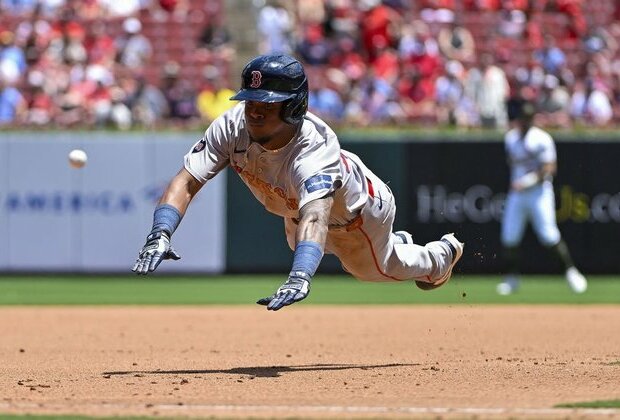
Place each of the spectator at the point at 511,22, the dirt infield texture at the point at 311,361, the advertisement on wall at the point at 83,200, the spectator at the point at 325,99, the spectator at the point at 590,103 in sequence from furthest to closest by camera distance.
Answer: the spectator at the point at 511,22, the spectator at the point at 325,99, the spectator at the point at 590,103, the advertisement on wall at the point at 83,200, the dirt infield texture at the point at 311,361

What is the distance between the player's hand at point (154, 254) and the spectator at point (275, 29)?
1181 centimetres

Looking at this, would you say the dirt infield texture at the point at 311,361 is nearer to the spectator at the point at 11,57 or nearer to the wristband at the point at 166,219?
the wristband at the point at 166,219

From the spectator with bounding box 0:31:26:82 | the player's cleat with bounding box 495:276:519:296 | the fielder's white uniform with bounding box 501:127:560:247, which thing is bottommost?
the player's cleat with bounding box 495:276:519:296

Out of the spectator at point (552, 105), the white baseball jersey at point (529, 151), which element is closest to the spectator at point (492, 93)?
the spectator at point (552, 105)

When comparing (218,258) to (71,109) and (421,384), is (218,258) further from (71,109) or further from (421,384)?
Answer: (421,384)

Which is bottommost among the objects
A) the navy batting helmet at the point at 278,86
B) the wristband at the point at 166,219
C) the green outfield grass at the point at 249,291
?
the green outfield grass at the point at 249,291

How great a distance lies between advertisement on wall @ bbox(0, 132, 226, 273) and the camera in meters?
A: 16.2

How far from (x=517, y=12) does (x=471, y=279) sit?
16.7 feet

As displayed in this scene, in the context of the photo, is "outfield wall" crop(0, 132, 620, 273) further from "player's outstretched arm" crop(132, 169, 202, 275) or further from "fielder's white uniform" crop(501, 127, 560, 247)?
"player's outstretched arm" crop(132, 169, 202, 275)

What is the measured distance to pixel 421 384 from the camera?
275 inches

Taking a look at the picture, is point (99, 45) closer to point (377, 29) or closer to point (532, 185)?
point (377, 29)

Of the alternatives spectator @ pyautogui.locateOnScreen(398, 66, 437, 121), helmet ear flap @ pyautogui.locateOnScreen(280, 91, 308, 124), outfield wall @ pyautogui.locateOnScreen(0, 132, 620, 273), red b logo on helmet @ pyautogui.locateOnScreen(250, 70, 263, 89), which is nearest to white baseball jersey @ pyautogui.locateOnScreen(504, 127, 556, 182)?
outfield wall @ pyautogui.locateOnScreen(0, 132, 620, 273)

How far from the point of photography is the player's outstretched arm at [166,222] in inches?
270

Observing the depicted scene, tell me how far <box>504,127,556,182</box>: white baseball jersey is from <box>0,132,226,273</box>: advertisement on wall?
4164mm
